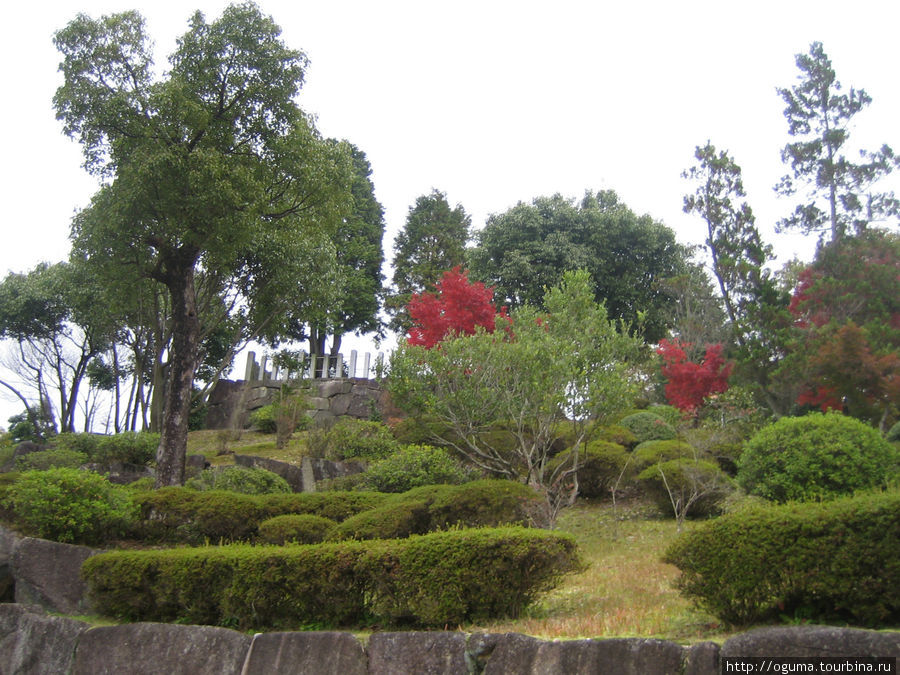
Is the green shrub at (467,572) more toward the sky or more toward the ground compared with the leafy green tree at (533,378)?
more toward the ground

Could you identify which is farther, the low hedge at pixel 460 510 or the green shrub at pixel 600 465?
the green shrub at pixel 600 465

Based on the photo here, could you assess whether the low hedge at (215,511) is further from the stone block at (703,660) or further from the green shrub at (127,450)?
the green shrub at (127,450)

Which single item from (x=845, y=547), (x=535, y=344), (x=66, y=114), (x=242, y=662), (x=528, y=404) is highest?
(x=66, y=114)

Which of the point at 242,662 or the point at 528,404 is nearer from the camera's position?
the point at 242,662

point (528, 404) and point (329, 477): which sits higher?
point (528, 404)

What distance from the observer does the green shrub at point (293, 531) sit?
28.4 ft

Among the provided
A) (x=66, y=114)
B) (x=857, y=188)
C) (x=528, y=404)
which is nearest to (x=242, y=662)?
(x=528, y=404)

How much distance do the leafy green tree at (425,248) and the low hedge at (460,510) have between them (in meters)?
22.0

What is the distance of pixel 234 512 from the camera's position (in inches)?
376

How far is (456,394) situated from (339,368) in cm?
1773

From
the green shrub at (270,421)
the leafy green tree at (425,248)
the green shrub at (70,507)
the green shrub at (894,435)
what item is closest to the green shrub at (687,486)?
the green shrub at (894,435)

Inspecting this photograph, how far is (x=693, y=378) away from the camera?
64.6ft

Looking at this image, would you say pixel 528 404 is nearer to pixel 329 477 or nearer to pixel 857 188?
pixel 329 477

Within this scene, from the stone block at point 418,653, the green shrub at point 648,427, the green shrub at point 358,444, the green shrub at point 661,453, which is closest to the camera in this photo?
the stone block at point 418,653
